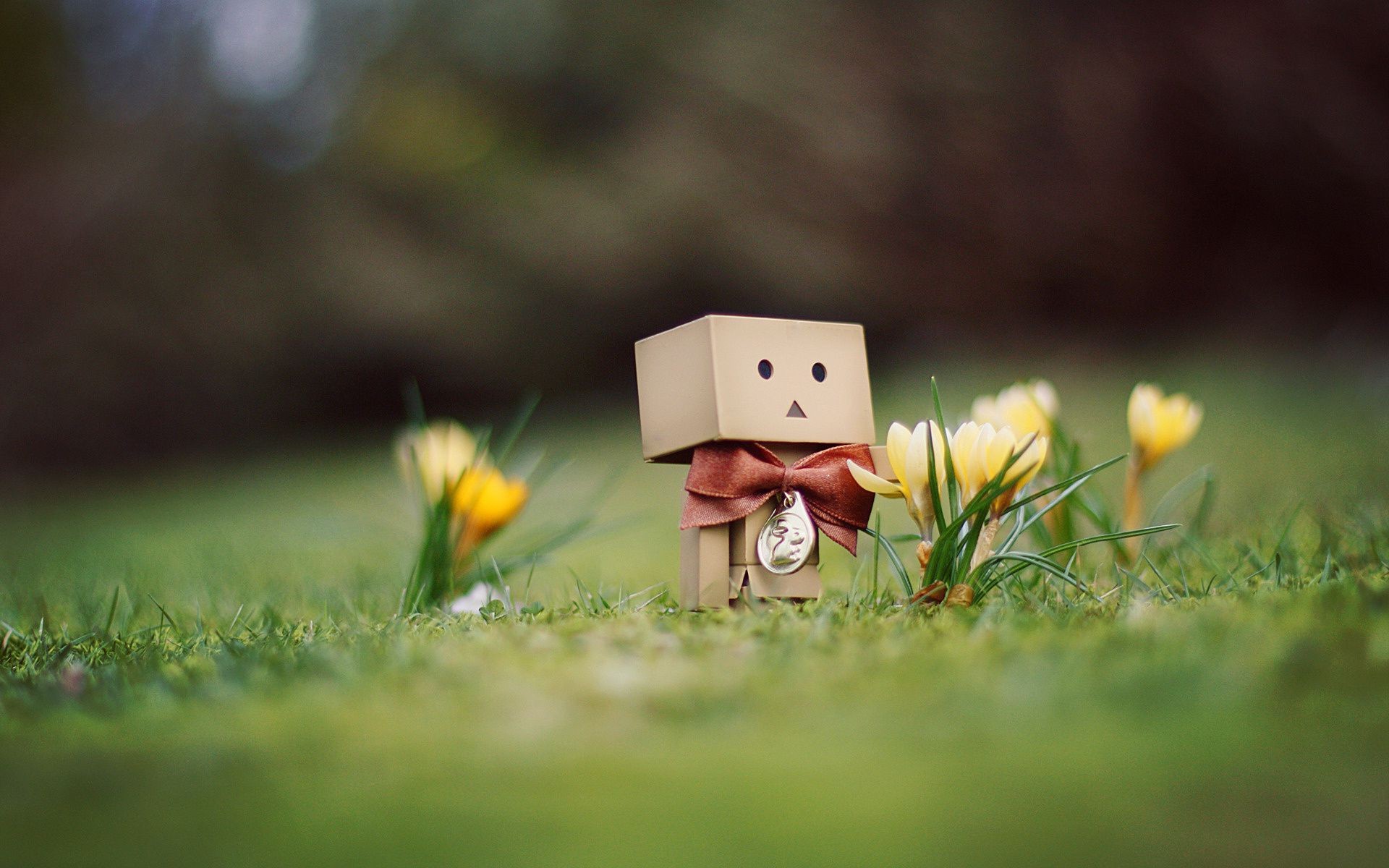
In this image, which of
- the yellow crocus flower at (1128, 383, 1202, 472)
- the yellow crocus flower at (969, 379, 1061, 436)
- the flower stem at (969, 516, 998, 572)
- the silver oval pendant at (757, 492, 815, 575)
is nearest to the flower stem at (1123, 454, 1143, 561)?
the yellow crocus flower at (1128, 383, 1202, 472)

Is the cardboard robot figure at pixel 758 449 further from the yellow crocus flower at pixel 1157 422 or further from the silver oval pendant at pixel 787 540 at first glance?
the yellow crocus flower at pixel 1157 422

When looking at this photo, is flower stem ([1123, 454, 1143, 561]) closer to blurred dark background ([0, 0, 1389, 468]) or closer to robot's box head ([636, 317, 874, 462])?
robot's box head ([636, 317, 874, 462])

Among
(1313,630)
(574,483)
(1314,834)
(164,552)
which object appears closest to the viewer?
(1314,834)

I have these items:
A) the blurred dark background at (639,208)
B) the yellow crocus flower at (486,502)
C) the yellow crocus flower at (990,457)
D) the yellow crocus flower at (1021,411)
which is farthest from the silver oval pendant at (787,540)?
the blurred dark background at (639,208)

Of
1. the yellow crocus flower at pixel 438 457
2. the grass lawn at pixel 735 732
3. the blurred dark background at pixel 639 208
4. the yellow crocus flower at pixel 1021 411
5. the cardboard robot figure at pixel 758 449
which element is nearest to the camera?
the grass lawn at pixel 735 732

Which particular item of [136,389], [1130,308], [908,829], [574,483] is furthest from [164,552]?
[1130,308]

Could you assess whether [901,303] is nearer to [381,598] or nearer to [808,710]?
[381,598]
